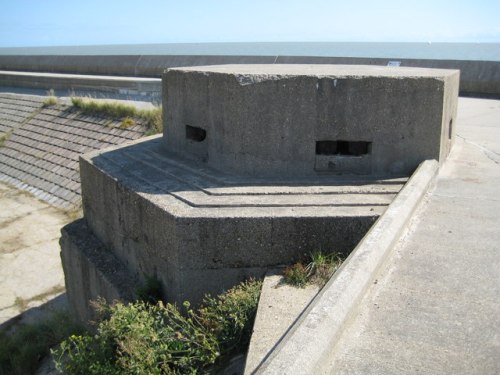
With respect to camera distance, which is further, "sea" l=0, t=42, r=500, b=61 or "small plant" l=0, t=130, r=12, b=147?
"sea" l=0, t=42, r=500, b=61

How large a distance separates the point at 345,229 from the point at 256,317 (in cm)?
116

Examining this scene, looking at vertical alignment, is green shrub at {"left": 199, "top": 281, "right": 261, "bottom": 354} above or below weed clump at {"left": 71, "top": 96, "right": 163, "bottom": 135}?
below

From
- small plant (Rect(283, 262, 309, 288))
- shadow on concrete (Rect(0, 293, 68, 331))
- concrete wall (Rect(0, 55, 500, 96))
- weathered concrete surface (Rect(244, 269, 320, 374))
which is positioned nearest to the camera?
weathered concrete surface (Rect(244, 269, 320, 374))

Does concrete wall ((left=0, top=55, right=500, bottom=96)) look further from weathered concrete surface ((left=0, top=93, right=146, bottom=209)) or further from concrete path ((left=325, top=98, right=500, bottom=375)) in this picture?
concrete path ((left=325, top=98, right=500, bottom=375))

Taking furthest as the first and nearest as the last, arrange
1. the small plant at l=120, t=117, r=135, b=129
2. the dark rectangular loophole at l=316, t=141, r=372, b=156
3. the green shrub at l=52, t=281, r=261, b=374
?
the small plant at l=120, t=117, r=135, b=129 → the dark rectangular loophole at l=316, t=141, r=372, b=156 → the green shrub at l=52, t=281, r=261, b=374

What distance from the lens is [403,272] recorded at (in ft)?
11.9

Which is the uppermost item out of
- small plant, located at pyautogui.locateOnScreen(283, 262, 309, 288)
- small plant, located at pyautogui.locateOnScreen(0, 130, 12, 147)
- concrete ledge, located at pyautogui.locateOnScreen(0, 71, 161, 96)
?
concrete ledge, located at pyautogui.locateOnScreen(0, 71, 161, 96)

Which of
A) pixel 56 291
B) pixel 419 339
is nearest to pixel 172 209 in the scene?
pixel 419 339

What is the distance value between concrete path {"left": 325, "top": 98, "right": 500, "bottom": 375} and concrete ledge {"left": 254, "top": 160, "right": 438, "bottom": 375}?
0.11 meters

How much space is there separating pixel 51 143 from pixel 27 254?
5157mm

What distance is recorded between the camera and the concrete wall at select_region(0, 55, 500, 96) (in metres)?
14.4

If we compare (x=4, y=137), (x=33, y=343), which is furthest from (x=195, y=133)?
(x=4, y=137)

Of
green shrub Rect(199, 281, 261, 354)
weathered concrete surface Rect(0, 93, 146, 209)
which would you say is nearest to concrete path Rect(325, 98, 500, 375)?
green shrub Rect(199, 281, 261, 354)

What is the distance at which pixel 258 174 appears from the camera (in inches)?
219
